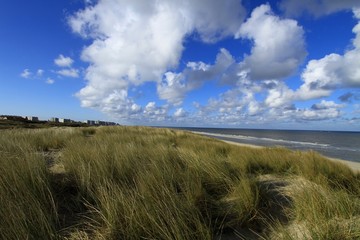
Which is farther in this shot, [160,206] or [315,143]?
[315,143]

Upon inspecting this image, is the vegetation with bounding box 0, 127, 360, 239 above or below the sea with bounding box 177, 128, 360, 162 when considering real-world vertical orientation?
above

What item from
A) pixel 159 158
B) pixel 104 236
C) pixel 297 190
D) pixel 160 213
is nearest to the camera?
pixel 104 236

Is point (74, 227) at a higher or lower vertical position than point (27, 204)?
lower

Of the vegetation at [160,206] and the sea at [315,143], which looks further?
the sea at [315,143]

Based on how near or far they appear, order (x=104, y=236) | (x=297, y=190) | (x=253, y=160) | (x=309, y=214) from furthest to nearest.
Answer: (x=253, y=160) < (x=297, y=190) < (x=309, y=214) < (x=104, y=236)

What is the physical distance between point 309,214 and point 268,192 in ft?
3.99

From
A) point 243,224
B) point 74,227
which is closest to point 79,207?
point 74,227

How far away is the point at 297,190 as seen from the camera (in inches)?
185

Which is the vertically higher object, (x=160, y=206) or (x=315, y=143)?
(x=160, y=206)

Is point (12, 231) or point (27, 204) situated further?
point (27, 204)

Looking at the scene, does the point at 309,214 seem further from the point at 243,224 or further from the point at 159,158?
the point at 159,158

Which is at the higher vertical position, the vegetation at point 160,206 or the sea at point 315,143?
the vegetation at point 160,206

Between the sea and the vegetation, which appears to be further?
the sea

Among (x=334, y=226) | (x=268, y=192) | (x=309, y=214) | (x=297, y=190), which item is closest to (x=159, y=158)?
(x=268, y=192)
